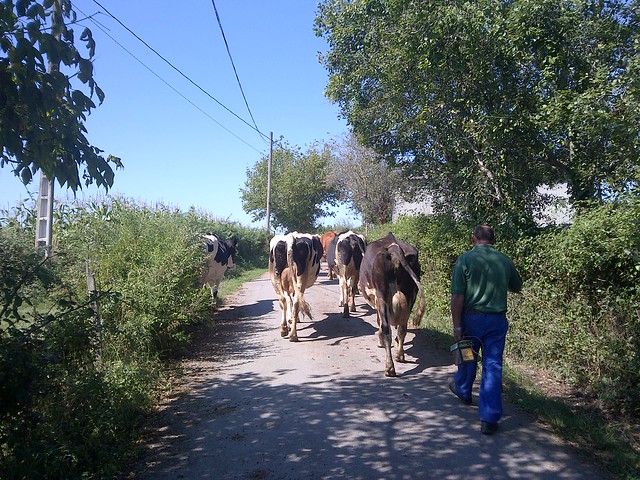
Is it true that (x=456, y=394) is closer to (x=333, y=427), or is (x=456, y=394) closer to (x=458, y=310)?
(x=458, y=310)

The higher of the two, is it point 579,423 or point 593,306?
point 593,306

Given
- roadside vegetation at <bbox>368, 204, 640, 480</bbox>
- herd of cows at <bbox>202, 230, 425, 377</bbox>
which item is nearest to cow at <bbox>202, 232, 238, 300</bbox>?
herd of cows at <bbox>202, 230, 425, 377</bbox>

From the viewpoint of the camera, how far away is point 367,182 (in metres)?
27.6

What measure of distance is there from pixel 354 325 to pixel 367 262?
8.21ft

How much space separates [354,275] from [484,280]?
6.62 meters

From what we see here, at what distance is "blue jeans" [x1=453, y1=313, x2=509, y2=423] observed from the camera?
4785mm

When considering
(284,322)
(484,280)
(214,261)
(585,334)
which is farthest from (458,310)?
(214,261)

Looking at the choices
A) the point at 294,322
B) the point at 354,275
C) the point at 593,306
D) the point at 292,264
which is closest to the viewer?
the point at 593,306

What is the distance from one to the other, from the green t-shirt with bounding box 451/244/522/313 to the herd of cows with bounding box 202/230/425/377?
145cm

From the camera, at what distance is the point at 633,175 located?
20.4 feet

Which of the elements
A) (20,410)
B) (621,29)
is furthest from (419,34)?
(20,410)

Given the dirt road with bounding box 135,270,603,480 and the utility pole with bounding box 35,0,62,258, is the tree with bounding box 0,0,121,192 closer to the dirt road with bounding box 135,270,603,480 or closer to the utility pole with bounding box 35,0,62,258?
the dirt road with bounding box 135,270,603,480

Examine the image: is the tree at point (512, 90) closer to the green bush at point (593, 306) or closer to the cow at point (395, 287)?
the green bush at point (593, 306)

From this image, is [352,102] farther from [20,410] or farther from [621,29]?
[20,410]
